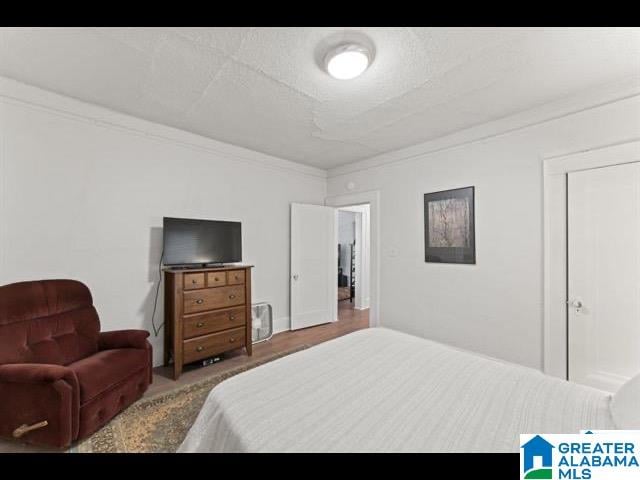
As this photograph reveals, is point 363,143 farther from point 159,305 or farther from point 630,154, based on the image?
point 159,305

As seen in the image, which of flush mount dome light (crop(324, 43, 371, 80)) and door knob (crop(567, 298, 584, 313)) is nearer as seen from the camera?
flush mount dome light (crop(324, 43, 371, 80))

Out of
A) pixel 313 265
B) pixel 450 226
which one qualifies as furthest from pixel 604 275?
pixel 313 265

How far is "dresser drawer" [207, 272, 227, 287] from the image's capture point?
2.89m

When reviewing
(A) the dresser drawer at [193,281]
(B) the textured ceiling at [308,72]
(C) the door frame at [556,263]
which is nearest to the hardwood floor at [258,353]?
(A) the dresser drawer at [193,281]

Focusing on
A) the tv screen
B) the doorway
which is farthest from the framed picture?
the tv screen

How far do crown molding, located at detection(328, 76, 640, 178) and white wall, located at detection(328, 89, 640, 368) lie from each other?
0.01 m

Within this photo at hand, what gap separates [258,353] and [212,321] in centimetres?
74

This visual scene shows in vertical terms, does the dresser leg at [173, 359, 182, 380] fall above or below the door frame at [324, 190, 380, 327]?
below

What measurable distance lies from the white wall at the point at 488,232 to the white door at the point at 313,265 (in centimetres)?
106

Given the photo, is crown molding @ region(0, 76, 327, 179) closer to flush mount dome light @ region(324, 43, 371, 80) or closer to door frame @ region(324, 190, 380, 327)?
door frame @ region(324, 190, 380, 327)

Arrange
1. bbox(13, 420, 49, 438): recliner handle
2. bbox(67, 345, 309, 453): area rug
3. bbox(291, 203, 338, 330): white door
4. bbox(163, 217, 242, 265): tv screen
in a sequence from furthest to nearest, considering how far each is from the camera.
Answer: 1. bbox(291, 203, 338, 330): white door
2. bbox(163, 217, 242, 265): tv screen
3. bbox(67, 345, 309, 453): area rug
4. bbox(13, 420, 49, 438): recliner handle

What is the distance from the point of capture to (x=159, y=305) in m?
2.95

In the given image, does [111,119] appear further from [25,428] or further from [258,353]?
[258,353]

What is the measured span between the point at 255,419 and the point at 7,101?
3041 mm
